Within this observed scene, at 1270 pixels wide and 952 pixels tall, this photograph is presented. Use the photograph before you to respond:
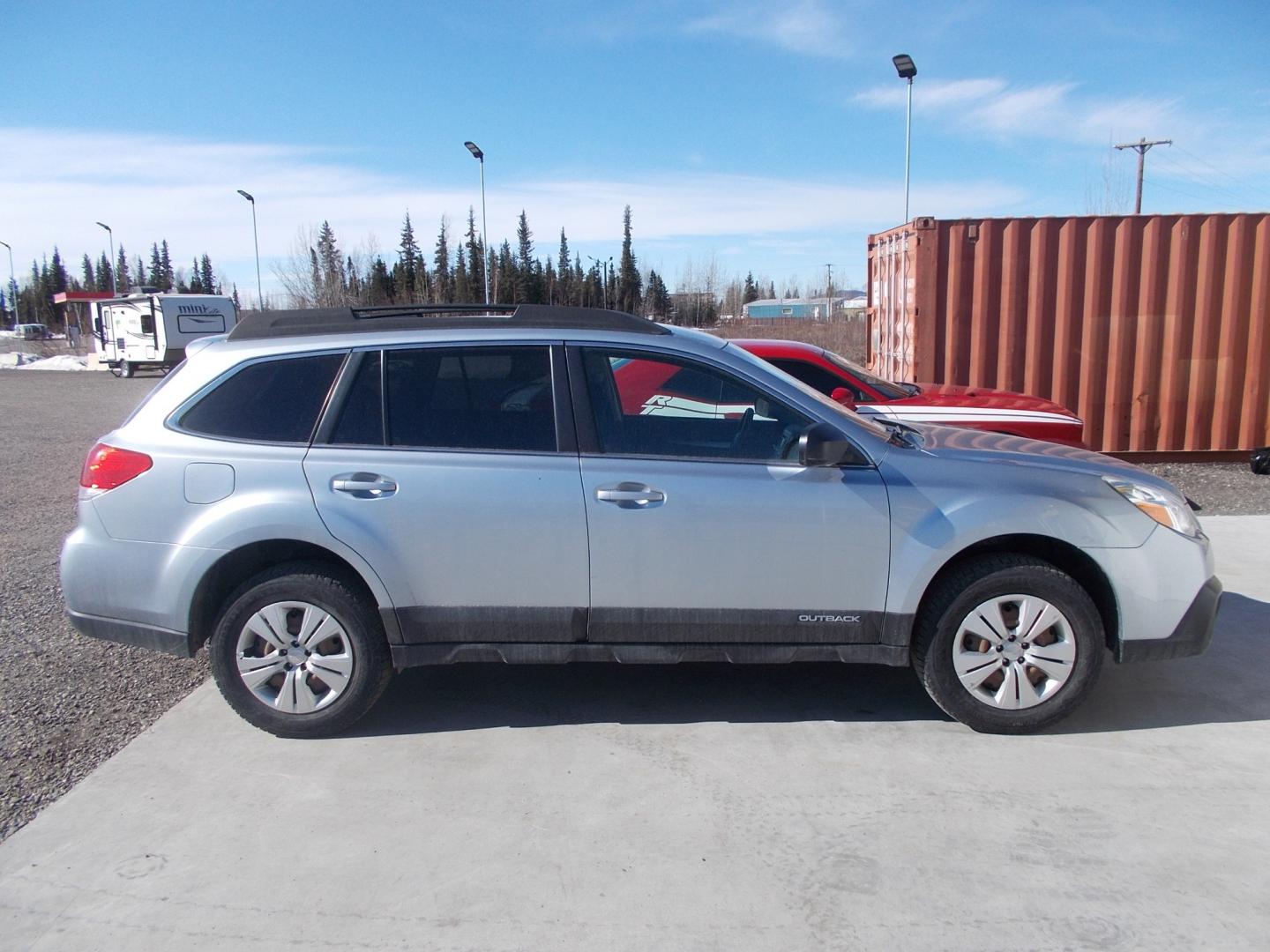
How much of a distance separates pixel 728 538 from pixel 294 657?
1954 millimetres

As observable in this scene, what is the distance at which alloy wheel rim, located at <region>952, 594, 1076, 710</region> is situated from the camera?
4262 mm

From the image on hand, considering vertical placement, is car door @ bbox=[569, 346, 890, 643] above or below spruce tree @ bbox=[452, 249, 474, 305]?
below

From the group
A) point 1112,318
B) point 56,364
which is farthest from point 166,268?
point 1112,318

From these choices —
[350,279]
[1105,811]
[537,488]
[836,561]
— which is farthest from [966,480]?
[350,279]

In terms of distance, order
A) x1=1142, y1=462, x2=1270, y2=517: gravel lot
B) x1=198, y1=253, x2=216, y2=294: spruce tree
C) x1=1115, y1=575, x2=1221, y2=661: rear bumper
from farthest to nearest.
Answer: x1=198, y1=253, x2=216, y2=294: spruce tree → x1=1142, y1=462, x2=1270, y2=517: gravel lot → x1=1115, y1=575, x2=1221, y2=661: rear bumper

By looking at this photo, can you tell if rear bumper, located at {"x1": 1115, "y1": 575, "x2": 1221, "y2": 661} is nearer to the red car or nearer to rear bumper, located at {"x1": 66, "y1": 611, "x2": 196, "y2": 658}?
the red car

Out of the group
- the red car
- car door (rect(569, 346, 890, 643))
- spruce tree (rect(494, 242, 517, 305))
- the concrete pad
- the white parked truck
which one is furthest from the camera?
spruce tree (rect(494, 242, 517, 305))

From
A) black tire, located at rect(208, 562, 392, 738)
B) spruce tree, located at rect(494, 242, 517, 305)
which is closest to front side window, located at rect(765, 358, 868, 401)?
black tire, located at rect(208, 562, 392, 738)

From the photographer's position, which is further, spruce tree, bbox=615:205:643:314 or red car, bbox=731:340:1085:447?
spruce tree, bbox=615:205:643:314

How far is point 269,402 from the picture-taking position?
14.5 feet

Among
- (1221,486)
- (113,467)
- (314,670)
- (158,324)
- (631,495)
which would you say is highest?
(158,324)

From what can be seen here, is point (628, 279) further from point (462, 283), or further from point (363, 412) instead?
point (363, 412)

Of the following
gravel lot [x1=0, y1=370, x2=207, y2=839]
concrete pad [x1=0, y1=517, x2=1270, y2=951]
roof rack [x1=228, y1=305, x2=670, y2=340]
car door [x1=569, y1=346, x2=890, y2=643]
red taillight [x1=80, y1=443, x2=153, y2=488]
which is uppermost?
roof rack [x1=228, y1=305, x2=670, y2=340]

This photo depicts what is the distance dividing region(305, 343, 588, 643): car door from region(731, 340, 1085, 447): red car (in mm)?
3811
